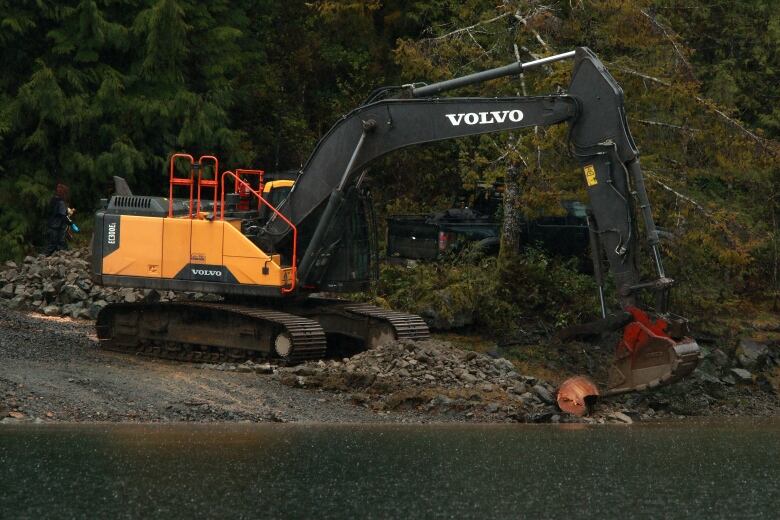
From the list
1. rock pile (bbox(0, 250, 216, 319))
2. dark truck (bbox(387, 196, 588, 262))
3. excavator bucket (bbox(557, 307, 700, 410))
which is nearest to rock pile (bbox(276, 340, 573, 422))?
excavator bucket (bbox(557, 307, 700, 410))

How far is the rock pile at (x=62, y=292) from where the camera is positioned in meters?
25.2

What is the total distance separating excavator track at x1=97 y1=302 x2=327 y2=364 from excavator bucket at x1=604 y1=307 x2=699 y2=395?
5175 mm

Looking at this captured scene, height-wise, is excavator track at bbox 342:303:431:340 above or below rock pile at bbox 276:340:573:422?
above

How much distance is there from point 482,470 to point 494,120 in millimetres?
6674

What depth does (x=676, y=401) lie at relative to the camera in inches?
846

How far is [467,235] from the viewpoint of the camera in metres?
27.5

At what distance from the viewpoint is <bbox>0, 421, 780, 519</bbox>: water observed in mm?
11664

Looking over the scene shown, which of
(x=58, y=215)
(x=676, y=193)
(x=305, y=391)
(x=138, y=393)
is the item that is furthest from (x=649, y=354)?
(x=58, y=215)

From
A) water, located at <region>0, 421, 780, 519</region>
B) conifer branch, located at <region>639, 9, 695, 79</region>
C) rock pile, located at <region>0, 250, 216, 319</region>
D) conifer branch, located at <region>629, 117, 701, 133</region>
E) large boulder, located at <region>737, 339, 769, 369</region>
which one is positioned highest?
conifer branch, located at <region>639, 9, 695, 79</region>

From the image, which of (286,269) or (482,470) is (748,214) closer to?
(286,269)

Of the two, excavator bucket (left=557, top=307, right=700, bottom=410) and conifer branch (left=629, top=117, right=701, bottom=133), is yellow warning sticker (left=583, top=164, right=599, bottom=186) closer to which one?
excavator bucket (left=557, top=307, right=700, bottom=410)

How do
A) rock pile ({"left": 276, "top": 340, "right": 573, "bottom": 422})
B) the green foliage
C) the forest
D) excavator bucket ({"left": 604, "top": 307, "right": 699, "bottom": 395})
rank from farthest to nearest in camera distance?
the forest, the green foliage, rock pile ({"left": 276, "top": 340, "right": 573, "bottom": 422}), excavator bucket ({"left": 604, "top": 307, "right": 699, "bottom": 395})

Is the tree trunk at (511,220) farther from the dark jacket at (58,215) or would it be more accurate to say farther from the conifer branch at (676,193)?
the dark jacket at (58,215)

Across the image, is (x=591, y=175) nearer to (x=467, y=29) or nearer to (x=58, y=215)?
(x=467, y=29)
